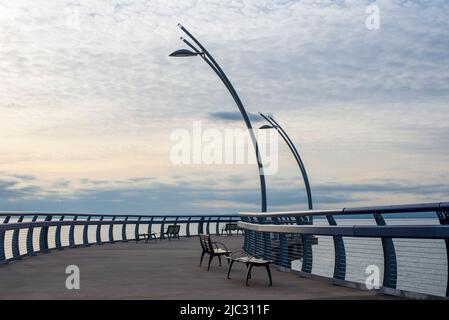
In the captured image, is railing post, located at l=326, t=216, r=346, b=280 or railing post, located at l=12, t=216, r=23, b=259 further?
railing post, located at l=12, t=216, r=23, b=259

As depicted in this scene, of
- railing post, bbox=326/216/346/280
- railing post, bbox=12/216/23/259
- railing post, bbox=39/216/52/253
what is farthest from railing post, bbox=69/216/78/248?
railing post, bbox=326/216/346/280

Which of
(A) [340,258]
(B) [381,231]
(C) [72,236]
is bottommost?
(C) [72,236]

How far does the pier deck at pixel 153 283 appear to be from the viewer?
1105 centimetres

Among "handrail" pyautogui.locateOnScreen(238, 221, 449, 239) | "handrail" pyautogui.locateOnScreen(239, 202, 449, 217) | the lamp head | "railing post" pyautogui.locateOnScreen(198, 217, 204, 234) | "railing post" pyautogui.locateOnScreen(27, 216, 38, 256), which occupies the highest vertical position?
the lamp head

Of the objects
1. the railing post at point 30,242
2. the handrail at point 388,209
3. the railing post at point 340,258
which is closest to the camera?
the handrail at point 388,209

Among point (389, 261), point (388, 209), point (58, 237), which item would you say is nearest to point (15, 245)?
point (58, 237)

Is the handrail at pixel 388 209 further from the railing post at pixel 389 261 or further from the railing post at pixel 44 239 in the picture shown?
the railing post at pixel 44 239

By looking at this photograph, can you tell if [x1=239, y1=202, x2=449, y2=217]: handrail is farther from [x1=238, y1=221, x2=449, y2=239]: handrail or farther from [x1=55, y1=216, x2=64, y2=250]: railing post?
[x1=55, y1=216, x2=64, y2=250]: railing post

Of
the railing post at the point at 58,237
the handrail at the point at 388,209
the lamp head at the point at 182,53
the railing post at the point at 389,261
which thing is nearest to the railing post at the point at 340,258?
the handrail at the point at 388,209

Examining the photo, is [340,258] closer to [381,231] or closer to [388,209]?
[381,231]

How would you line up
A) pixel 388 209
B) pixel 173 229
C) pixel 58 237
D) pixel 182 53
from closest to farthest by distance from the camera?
pixel 388 209
pixel 182 53
pixel 58 237
pixel 173 229

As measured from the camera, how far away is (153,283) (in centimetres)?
1312

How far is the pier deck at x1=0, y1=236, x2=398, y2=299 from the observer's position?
11.0m
